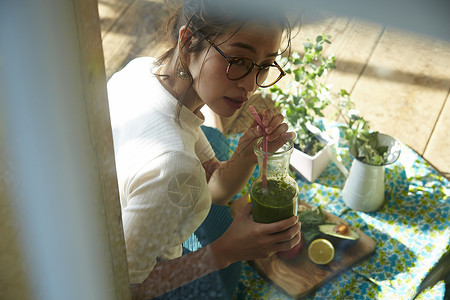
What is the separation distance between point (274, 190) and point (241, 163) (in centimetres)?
4

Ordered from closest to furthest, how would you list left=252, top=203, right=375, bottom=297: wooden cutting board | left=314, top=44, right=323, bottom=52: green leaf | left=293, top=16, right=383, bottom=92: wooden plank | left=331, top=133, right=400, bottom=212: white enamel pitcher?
left=293, top=16, right=383, bottom=92: wooden plank → left=314, top=44, right=323, bottom=52: green leaf → left=252, top=203, right=375, bottom=297: wooden cutting board → left=331, top=133, right=400, bottom=212: white enamel pitcher

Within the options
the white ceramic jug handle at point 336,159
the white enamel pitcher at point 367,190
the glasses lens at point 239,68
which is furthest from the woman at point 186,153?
the white ceramic jug handle at point 336,159

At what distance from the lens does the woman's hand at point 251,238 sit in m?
0.37

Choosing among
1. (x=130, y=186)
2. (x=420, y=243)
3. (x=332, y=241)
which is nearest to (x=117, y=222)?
(x=130, y=186)

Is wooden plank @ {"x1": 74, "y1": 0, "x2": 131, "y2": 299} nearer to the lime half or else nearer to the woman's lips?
the woman's lips

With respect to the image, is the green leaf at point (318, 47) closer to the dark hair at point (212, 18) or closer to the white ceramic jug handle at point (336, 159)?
the dark hair at point (212, 18)

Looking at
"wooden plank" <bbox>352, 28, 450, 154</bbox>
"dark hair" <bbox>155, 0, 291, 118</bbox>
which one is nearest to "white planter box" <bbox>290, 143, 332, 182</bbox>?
"wooden plank" <bbox>352, 28, 450, 154</bbox>

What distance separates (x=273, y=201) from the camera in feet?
1.22

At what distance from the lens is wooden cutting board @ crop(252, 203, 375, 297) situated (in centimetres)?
43

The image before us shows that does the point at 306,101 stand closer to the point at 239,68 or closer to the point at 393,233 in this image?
the point at 393,233

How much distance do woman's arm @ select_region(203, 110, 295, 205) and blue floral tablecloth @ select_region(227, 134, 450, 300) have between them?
13 mm

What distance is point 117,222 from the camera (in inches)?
12.1

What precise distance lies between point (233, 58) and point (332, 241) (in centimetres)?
31

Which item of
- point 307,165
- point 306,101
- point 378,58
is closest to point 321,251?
point 307,165
